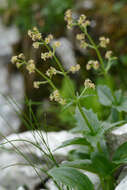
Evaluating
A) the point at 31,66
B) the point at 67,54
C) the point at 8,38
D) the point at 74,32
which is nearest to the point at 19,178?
the point at 31,66

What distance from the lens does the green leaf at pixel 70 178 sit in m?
1.50

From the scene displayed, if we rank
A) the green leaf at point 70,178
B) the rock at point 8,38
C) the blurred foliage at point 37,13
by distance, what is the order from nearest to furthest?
1. the green leaf at point 70,178
2. the blurred foliage at point 37,13
3. the rock at point 8,38

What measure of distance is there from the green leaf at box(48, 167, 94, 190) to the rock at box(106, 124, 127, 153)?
415 millimetres

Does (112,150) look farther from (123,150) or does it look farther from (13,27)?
(13,27)

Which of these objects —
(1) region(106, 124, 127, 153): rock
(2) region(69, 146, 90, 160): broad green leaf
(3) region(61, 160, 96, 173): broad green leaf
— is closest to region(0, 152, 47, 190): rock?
(2) region(69, 146, 90, 160): broad green leaf

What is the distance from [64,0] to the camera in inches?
195

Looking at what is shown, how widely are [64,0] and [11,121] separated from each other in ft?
7.11

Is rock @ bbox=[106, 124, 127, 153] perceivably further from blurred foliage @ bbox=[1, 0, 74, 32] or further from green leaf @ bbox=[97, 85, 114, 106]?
blurred foliage @ bbox=[1, 0, 74, 32]

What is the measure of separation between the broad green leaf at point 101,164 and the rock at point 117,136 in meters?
0.26

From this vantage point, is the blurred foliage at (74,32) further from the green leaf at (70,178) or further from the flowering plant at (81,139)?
the green leaf at (70,178)

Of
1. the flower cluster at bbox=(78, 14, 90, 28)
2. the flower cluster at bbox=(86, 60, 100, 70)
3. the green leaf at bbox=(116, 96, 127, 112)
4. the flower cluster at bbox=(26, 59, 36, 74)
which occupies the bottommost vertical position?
the green leaf at bbox=(116, 96, 127, 112)

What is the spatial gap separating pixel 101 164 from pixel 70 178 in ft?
0.78

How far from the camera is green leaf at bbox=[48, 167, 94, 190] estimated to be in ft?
4.92

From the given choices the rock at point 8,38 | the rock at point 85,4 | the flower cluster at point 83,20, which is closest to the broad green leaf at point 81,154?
the flower cluster at point 83,20
